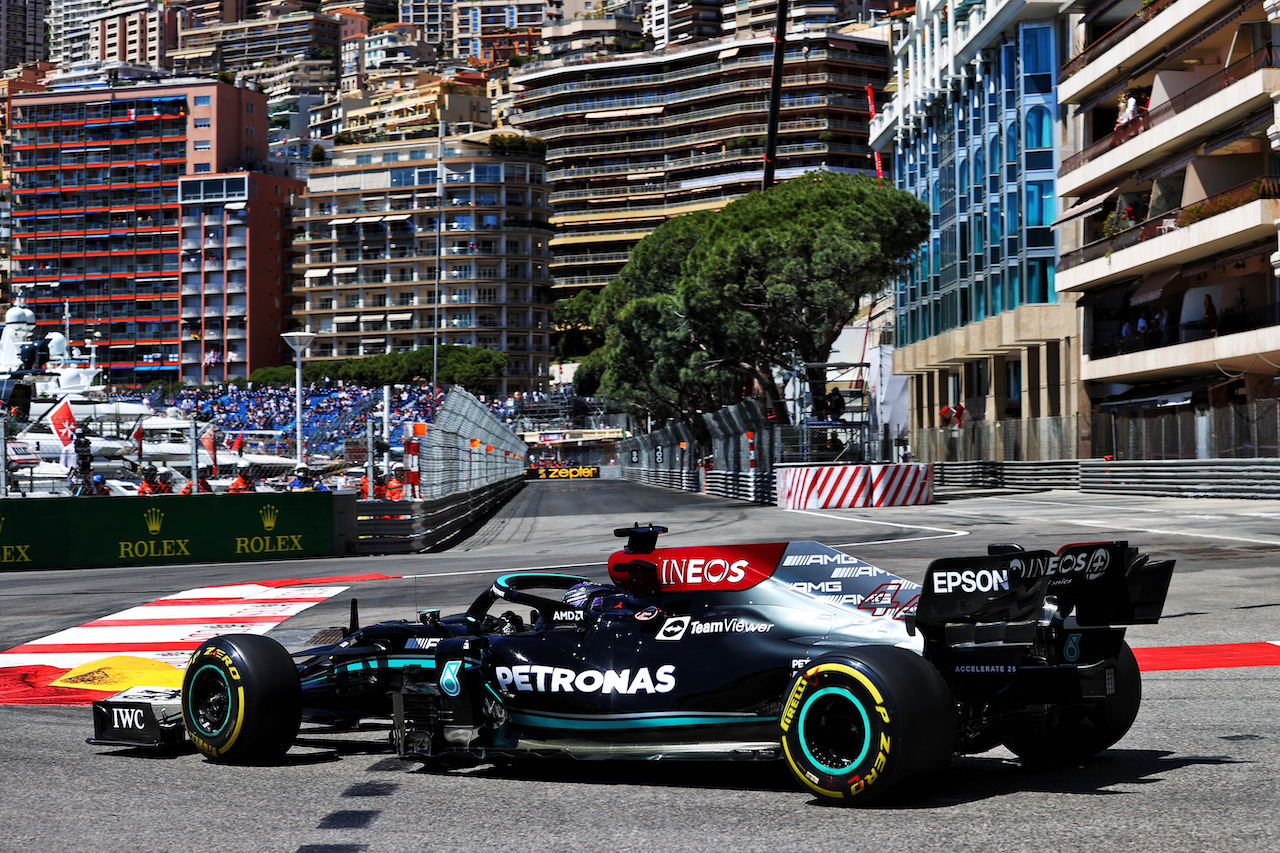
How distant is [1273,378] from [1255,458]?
7.66 meters

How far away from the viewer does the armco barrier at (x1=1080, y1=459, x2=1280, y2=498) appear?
104 feet

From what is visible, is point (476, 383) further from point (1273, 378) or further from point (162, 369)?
point (1273, 378)

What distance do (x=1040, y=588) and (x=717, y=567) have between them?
141 centimetres

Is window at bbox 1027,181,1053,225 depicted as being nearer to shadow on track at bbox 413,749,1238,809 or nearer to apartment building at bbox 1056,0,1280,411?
apartment building at bbox 1056,0,1280,411

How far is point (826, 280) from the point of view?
4669 centimetres

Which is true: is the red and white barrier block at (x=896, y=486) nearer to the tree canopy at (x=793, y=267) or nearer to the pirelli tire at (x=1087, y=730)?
the tree canopy at (x=793, y=267)

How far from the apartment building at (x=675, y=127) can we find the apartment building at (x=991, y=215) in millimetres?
68213

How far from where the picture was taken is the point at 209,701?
7172mm

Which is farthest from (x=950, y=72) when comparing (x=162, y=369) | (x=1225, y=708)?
(x=162, y=369)

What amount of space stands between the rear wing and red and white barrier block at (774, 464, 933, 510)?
31.2 metres

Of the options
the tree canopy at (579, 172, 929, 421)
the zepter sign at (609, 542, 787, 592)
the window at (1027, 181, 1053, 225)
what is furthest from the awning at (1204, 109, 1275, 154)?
the zepter sign at (609, 542, 787, 592)

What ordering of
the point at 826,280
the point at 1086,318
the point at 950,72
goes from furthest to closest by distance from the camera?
1. the point at 950,72
2. the point at 1086,318
3. the point at 826,280

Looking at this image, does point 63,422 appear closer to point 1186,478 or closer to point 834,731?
point 834,731

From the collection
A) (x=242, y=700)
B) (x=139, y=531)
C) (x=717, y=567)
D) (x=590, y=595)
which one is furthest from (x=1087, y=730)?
(x=139, y=531)
